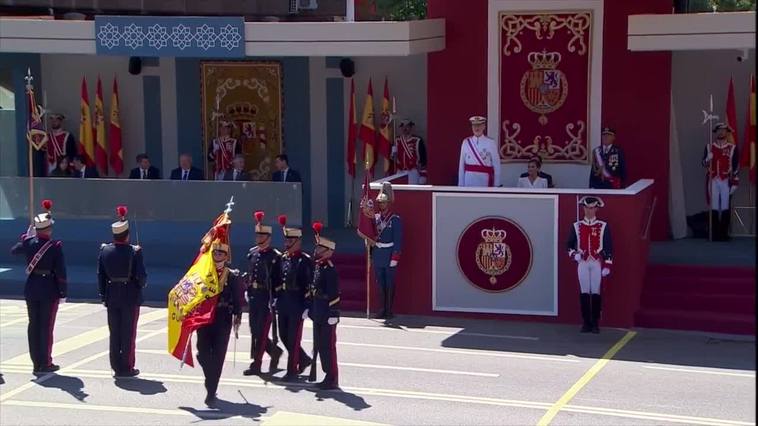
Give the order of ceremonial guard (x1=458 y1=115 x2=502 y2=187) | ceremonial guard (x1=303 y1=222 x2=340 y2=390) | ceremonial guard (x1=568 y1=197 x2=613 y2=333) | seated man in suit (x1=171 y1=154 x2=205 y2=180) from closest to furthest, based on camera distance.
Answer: ceremonial guard (x1=303 y1=222 x2=340 y2=390), ceremonial guard (x1=568 y1=197 x2=613 y2=333), ceremonial guard (x1=458 y1=115 x2=502 y2=187), seated man in suit (x1=171 y1=154 x2=205 y2=180)

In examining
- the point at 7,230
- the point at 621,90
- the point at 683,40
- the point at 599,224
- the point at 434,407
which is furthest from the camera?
the point at 7,230

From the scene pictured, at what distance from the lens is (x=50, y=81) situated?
75.5 feet

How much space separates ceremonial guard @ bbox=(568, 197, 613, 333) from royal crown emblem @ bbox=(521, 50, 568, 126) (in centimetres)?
328

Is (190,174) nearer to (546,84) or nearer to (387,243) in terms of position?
(387,243)

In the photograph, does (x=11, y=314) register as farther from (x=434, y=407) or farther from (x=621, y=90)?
(x=621, y=90)

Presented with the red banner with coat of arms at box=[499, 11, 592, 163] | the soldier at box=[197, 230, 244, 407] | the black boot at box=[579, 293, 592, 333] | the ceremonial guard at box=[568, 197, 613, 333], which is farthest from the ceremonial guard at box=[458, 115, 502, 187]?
the soldier at box=[197, 230, 244, 407]

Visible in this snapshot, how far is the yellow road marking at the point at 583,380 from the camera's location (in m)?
12.0

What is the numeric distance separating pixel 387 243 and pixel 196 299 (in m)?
4.84

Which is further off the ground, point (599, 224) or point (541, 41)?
point (541, 41)

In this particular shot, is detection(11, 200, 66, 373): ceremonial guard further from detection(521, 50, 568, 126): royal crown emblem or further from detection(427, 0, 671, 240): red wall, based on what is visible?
detection(521, 50, 568, 126): royal crown emblem

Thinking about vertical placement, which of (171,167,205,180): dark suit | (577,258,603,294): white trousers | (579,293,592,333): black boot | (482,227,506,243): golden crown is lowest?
(579,293,592,333): black boot

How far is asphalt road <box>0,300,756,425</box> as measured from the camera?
12117 mm

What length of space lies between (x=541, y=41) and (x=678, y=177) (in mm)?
3068

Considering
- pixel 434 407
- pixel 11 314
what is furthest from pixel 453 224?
pixel 11 314
